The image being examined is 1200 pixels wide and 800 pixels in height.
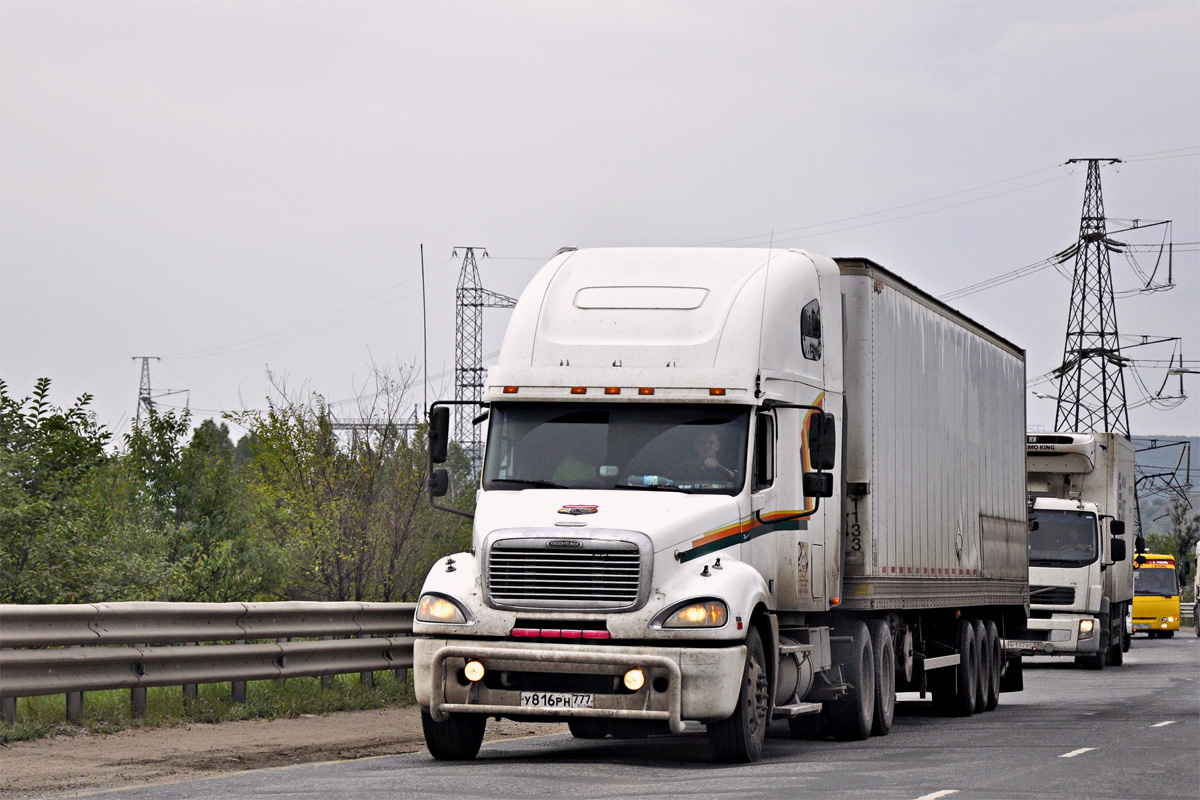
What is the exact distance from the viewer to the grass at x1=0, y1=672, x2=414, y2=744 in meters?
12.7

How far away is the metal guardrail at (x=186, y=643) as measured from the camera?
39.5 ft

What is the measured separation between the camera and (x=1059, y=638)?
99.9 feet

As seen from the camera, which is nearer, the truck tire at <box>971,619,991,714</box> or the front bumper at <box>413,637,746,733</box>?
the front bumper at <box>413,637,746,733</box>

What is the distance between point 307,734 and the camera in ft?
46.2

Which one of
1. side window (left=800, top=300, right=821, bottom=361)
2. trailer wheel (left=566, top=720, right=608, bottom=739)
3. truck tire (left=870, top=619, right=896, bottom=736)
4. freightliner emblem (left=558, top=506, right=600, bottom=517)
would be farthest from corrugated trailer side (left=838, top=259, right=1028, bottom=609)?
freightliner emblem (left=558, top=506, right=600, bottom=517)

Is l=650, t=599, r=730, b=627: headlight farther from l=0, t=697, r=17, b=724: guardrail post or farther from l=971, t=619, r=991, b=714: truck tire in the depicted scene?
l=971, t=619, r=991, b=714: truck tire

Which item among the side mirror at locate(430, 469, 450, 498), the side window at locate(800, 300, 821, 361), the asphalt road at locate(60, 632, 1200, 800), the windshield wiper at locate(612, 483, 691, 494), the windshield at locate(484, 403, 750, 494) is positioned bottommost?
the asphalt road at locate(60, 632, 1200, 800)

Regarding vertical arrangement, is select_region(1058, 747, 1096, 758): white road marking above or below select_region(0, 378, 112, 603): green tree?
below

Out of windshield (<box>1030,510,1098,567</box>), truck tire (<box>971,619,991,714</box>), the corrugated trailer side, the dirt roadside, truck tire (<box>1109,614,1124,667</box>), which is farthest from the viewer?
truck tire (<box>1109,614,1124,667</box>)

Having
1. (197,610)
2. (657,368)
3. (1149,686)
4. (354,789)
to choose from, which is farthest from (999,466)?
(354,789)

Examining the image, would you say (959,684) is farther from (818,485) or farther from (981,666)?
(818,485)

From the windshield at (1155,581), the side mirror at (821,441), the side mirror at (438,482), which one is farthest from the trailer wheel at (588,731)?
the windshield at (1155,581)

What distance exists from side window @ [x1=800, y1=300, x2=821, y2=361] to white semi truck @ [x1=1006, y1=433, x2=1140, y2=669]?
15.7 meters

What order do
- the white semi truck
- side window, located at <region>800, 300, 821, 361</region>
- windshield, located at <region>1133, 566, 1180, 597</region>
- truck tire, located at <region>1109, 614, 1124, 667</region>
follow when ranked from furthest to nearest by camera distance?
1. windshield, located at <region>1133, 566, 1180, 597</region>
2. truck tire, located at <region>1109, 614, 1124, 667</region>
3. the white semi truck
4. side window, located at <region>800, 300, 821, 361</region>
